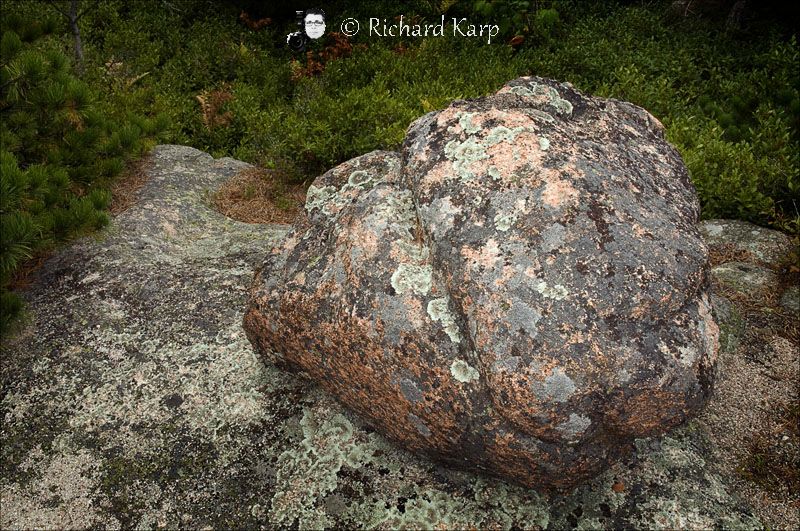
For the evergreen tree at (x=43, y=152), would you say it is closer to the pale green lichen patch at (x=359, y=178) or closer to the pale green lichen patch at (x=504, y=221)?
the pale green lichen patch at (x=359, y=178)

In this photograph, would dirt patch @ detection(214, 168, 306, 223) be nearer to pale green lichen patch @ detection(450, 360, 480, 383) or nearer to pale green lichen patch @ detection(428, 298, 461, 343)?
pale green lichen patch @ detection(428, 298, 461, 343)

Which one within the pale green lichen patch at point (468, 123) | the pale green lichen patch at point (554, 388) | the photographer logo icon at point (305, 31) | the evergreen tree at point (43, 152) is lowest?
the photographer logo icon at point (305, 31)

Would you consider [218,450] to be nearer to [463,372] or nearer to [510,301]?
[463,372]

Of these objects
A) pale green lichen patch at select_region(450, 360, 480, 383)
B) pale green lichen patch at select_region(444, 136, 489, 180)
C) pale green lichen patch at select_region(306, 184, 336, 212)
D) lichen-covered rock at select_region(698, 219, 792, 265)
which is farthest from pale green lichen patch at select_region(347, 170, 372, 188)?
lichen-covered rock at select_region(698, 219, 792, 265)

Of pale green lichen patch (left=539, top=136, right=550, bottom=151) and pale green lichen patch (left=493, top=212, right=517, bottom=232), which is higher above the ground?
pale green lichen patch (left=539, top=136, right=550, bottom=151)

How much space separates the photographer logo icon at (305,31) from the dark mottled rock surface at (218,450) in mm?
5808

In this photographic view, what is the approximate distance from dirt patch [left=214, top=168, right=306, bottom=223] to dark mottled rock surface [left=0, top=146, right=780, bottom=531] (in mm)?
1538

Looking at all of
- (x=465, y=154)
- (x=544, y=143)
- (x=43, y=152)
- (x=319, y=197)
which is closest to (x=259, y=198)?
(x=43, y=152)

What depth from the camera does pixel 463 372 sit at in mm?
2762

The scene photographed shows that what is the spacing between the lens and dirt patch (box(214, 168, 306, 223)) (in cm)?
569

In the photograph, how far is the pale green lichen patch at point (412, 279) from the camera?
294cm

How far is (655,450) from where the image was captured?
3.17 meters

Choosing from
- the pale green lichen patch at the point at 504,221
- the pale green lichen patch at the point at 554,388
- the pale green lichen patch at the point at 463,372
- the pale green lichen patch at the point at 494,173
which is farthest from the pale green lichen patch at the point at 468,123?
the pale green lichen patch at the point at 554,388

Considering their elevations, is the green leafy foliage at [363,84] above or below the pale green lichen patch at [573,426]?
below
